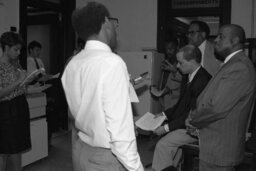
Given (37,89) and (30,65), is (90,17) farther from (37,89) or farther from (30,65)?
(30,65)

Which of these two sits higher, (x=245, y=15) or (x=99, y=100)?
(x=245, y=15)

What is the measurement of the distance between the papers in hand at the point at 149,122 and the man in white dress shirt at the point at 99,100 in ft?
4.82

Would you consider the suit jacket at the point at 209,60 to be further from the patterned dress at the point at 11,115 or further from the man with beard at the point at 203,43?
the patterned dress at the point at 11,115

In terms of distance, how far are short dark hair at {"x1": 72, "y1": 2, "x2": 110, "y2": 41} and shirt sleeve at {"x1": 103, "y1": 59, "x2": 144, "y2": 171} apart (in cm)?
21

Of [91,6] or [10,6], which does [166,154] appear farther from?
[10,6]

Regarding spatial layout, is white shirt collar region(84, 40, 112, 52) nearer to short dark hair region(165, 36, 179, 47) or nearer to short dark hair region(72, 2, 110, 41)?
short dark hair region(72, 2, 110, 41)

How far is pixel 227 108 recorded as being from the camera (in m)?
1.81

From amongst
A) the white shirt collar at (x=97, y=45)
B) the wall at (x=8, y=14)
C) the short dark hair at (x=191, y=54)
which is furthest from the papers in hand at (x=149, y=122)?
the wall at (x=8, y=14)

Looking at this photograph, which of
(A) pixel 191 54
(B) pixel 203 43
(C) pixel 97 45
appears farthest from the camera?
(B) pixel 203 43

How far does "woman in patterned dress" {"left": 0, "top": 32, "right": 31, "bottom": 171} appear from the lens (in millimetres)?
2495

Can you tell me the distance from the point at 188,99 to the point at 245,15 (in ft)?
8.00

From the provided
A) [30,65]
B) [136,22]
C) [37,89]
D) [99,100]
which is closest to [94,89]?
[99,100]

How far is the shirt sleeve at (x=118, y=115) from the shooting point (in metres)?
1.10

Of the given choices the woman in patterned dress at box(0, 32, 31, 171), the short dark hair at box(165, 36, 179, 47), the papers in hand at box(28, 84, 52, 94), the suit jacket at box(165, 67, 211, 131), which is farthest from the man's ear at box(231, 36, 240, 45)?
the short dark hair at box(165, 36, 179, 47)
